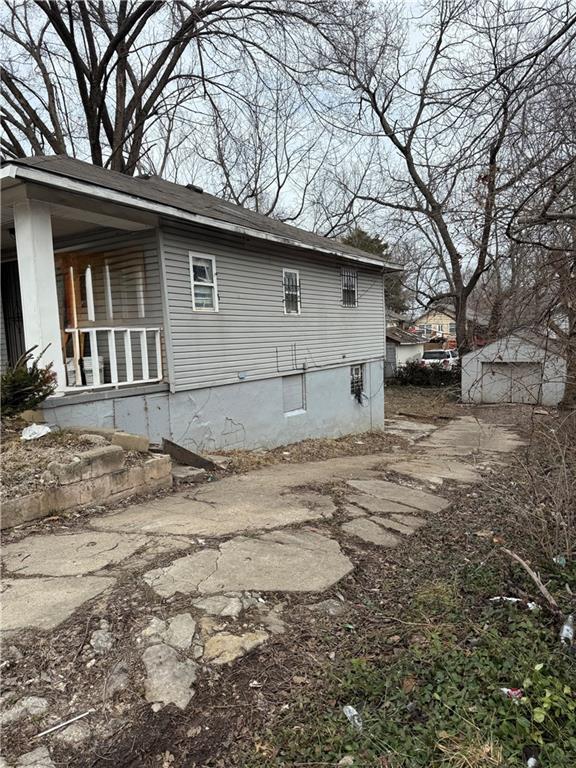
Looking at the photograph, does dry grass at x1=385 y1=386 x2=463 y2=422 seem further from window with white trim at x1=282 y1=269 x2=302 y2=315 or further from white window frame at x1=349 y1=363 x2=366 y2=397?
window with white trim at x1=282 y1=269 x2=302 y2=315

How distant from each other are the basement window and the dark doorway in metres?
7.98

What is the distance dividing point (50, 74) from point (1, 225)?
13969 mm

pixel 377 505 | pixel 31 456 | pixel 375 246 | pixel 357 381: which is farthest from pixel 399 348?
pixel 31 456

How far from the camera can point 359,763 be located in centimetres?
180

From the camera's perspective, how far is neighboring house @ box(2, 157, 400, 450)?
19.5ft

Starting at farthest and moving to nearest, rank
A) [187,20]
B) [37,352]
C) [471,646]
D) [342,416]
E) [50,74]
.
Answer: [50,74] < [187,20] < [342,416] < [37,352] < [471,646]

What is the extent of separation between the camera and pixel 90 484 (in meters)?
4.64

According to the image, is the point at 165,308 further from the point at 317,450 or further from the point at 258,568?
the point at 258,568

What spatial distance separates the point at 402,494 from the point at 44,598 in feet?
13.5

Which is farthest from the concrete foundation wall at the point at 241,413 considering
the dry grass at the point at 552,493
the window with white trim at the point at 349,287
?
the dry grass at the point at 552,493

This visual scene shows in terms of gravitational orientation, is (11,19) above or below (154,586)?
above

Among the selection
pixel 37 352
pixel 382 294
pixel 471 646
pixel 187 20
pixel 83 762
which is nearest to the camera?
pixel 83 762

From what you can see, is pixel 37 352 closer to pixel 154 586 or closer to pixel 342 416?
pixel 154 586

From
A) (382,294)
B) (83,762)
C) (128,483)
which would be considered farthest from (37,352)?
(382,294)
